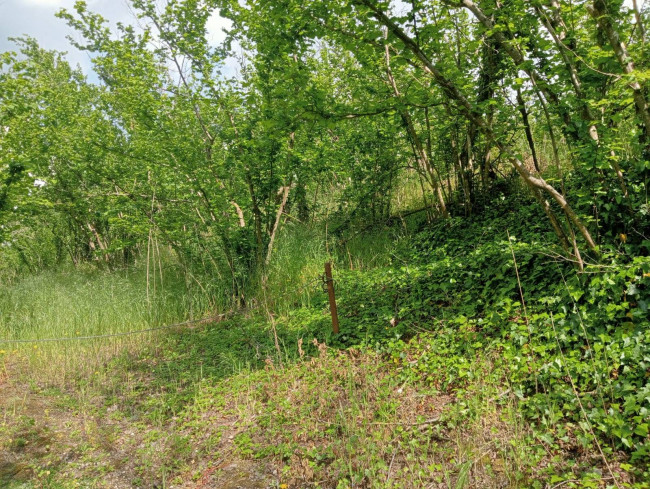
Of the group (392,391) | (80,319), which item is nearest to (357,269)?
(392,391)

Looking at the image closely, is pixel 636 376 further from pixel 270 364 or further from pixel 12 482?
pixel 12 482

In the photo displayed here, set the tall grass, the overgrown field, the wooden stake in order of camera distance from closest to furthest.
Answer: the overgrown field, the wooden stake, the tall grass

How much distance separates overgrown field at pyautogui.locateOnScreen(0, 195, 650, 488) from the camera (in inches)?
89.3

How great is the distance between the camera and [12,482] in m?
2.71

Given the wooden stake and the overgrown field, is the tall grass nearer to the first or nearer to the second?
the overgrown field

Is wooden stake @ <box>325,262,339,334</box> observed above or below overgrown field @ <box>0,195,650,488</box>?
above

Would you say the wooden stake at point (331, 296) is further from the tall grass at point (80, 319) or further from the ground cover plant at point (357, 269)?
the tall grass at point (80, 319)

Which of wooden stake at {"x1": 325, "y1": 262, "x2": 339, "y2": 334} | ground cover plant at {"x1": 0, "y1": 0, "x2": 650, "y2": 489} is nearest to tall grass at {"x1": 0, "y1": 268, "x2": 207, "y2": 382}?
ground cover plant at {"x1": 0, "y1": 0, "x2": 650, "y2": 489}

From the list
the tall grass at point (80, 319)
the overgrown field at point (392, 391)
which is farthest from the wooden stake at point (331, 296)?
the tall grass at point (80, 319)

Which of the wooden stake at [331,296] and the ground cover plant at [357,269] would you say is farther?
the wooden stake at [331,296]

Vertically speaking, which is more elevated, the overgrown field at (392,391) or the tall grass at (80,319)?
the tall grass at (80,319)

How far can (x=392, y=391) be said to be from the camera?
3027 millimetres

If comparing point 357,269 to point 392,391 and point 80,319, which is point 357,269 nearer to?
point 392,391

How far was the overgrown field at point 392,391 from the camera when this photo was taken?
2.27m
